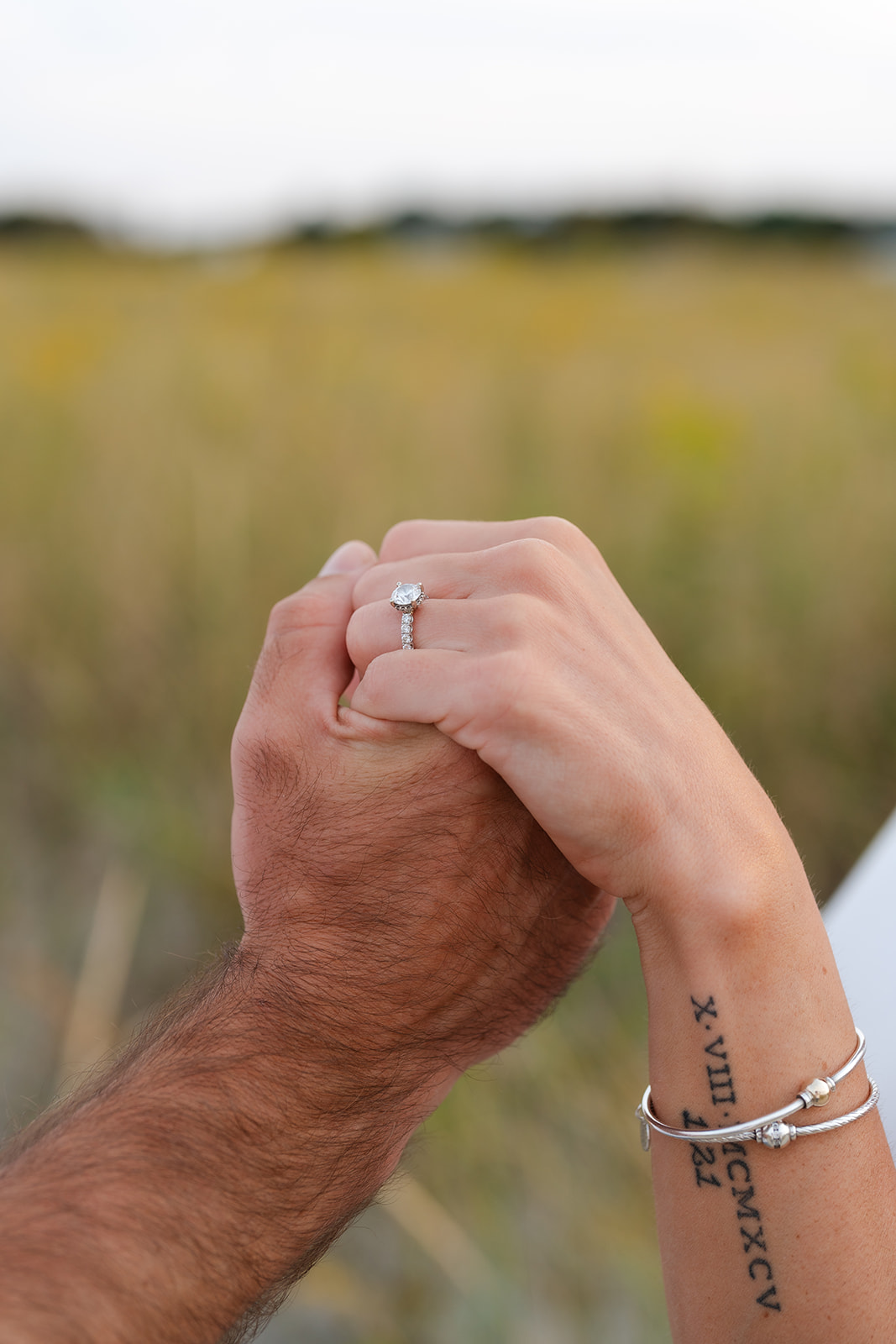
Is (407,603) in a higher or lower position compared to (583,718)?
higher

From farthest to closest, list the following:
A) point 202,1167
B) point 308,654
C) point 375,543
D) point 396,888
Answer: point 375,543 → point 308,654 → point 396,888 → point 202,1167

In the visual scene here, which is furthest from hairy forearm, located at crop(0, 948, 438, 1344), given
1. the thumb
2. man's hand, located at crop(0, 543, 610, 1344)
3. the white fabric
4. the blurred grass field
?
the blurred grass field

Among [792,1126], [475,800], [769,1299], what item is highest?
[475,800]

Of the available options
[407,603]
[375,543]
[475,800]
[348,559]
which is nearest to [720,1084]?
[475,800]

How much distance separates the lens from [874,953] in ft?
3.09

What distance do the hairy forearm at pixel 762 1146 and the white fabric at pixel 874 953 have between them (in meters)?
0.15

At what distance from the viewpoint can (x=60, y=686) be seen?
2.12 meters

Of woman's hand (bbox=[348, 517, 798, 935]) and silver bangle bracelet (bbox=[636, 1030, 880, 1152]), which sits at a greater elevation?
woman's hand (bbox=[348, 517, 798, 935])

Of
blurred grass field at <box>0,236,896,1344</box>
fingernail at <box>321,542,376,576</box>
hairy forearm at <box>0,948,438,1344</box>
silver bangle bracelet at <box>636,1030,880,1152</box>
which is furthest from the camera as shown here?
blurred grass field at <box>0,236,896,1344</box>

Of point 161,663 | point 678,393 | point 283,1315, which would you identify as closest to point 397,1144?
point 283,1315

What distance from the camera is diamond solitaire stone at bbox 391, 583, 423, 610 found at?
848mm

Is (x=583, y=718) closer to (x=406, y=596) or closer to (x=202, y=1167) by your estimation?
(x=406, y=596)

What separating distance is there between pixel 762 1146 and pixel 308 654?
55 centimetres

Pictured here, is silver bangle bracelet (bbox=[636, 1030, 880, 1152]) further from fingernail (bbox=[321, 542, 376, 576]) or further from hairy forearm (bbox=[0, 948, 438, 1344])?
fingernail (bbox=[321, 542, 376, 576])
